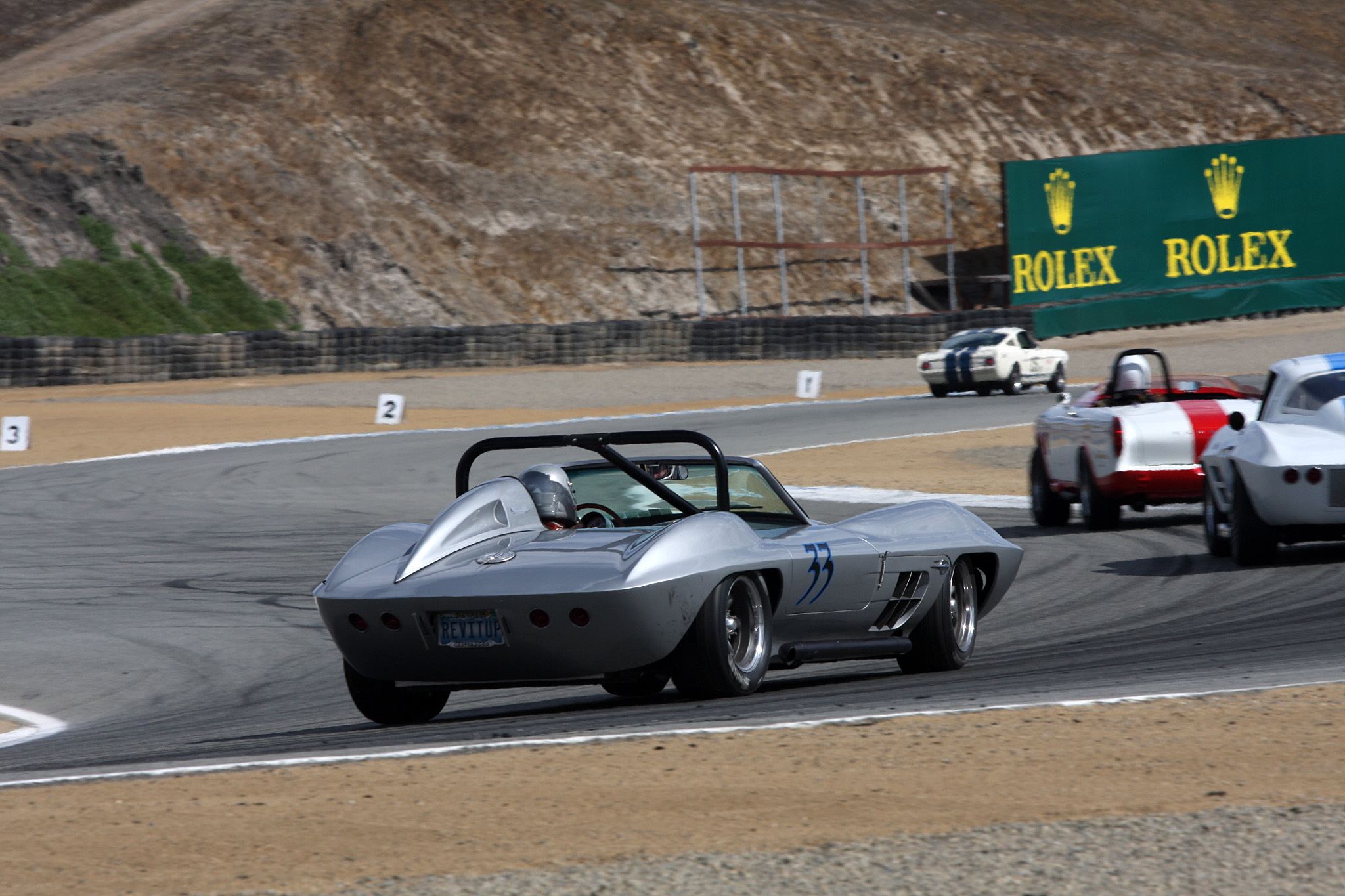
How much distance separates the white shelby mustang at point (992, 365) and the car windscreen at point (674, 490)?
2579 cm

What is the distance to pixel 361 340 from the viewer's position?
4084 cm

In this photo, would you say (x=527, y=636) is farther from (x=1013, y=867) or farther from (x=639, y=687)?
(x=1013, y=867)

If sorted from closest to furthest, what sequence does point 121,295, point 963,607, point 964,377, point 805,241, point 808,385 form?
point 963,607 → point 964,377 → point 808,385 → point 121,295 → point 805,241

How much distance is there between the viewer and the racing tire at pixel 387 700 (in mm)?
6641

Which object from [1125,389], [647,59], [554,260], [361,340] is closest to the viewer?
[1125,389]

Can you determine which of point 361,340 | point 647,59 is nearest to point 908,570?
point 361,340

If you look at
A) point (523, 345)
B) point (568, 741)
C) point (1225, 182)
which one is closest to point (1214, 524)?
point (568, 741)

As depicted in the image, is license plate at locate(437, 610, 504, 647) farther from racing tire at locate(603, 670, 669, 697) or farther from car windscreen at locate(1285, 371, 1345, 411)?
car windscreen at locate(1285, 371, 1345, 411)

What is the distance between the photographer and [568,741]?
5656mm

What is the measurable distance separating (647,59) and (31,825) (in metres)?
61.4

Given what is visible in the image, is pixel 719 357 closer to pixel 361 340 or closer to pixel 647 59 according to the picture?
pixel 361 340

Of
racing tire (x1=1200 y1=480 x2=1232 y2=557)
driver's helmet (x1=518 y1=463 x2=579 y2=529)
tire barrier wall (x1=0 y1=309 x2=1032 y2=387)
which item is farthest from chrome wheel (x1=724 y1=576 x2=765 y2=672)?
tire barrier wall (x1=0 y1=309 x2=1032 y2=387)

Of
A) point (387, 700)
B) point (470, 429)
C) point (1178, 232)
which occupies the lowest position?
point (470, 429)

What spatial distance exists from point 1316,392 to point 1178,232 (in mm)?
41214
